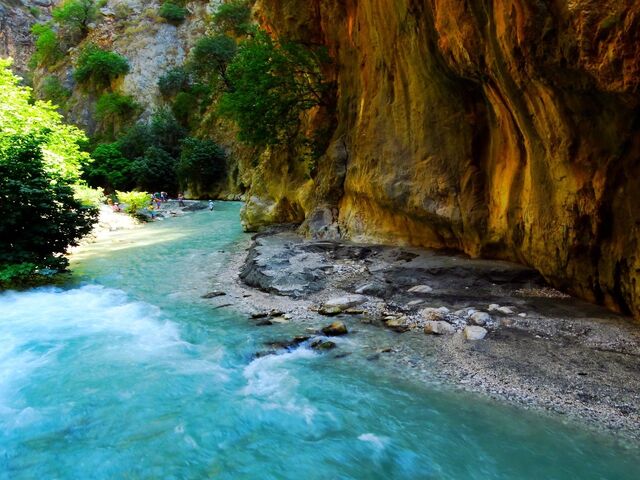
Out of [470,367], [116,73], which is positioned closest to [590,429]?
[470,367]

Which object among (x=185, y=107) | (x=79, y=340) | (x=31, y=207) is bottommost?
(x=79, y=340)

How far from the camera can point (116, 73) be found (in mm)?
52188

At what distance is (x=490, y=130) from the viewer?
33.4 ft

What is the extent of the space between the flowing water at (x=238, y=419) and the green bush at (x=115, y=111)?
161 ft

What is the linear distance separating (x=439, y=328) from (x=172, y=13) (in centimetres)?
5821

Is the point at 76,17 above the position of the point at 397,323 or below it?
above

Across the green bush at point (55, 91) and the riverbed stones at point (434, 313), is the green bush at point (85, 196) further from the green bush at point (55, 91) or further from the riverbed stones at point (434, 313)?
the green bush at point (55, 91)

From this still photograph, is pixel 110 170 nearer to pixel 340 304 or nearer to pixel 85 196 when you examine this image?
pixel 85 196

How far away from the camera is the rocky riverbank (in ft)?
17.5

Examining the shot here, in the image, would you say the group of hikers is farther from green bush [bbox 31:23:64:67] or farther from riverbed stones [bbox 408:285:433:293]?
green bush [bbox 31:23:64:67]

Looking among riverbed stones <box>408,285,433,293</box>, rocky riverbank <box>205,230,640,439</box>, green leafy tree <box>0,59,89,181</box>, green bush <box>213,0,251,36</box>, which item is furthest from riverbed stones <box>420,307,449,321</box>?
green bush <box>213,0,251,36</box>

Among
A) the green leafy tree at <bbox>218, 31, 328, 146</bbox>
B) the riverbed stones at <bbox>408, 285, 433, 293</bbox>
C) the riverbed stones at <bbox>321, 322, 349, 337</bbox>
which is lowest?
the riverbed stones at <bbox>321, 322, 349, 337</bbox>

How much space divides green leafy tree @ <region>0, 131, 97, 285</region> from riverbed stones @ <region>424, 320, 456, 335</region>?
9.91m

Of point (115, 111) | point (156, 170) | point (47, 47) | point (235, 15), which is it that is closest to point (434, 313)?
point (156, 170)
